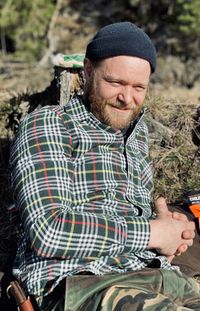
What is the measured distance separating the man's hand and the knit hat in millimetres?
817

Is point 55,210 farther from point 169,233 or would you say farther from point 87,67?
point 87,67

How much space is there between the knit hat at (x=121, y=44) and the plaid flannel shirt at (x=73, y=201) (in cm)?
30

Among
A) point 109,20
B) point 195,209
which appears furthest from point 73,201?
point 109,20

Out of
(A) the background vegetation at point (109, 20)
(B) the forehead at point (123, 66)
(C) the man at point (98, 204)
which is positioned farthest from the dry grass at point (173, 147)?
(A) the background vegetation at point (109, 20)

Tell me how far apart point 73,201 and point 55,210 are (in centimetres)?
22

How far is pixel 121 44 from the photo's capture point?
303 cm

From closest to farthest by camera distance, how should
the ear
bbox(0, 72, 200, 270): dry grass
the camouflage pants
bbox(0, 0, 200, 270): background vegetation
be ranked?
1. the camouflage pants
2. the ear
3. bbox(0, 72, 200, 270): dry grass
4. bbox(0, 0, 200, 270): background vegetation

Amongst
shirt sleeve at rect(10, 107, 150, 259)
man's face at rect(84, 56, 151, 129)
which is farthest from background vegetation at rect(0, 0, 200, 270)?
shirt sleeve at rect(10, 107, 150, 259)

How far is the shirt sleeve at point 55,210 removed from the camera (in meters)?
2.79

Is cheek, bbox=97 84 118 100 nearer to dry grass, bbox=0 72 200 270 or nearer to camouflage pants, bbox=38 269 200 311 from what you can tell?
camouflage pants, bbox=38 269 200 311

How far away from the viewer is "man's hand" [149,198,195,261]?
2949mm

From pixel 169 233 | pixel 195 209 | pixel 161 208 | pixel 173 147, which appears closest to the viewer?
pixel 169 233

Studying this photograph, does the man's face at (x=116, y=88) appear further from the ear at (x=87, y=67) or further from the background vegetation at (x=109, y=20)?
the background vegetation at (x=109, y=20)

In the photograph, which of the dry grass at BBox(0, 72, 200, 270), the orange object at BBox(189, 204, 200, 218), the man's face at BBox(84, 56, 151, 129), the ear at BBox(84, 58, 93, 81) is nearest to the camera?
the man's face at BBox(84, 56, 151, 129)
